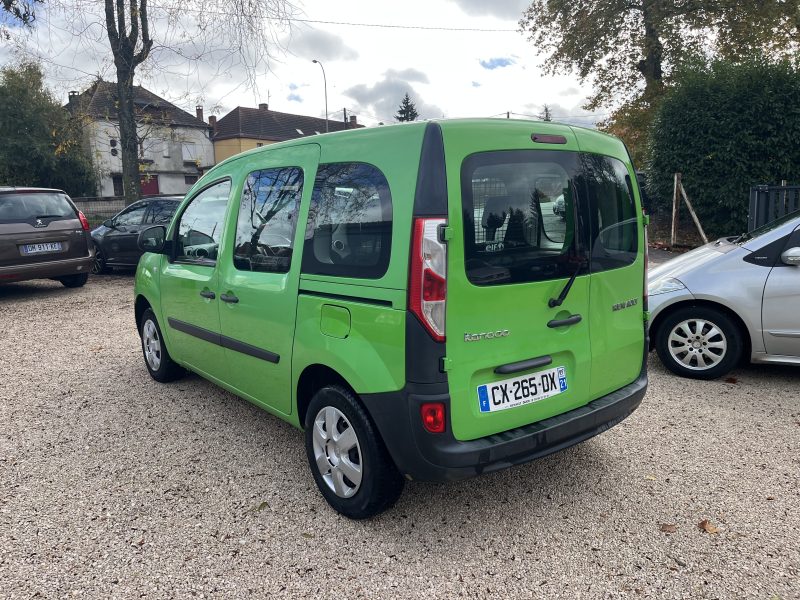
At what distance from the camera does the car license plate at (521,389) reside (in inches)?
101

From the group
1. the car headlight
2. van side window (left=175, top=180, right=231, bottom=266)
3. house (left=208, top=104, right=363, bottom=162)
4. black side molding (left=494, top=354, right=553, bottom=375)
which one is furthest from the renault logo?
house (left=208, top=104, right=363, bottom=162)

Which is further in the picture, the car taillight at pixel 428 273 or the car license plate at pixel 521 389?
the car license plate at pixel 521 389

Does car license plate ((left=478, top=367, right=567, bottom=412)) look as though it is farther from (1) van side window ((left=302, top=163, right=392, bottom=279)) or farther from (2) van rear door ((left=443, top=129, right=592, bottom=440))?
(1) van side window ((left=302, top=163, right=392, bottom=279))

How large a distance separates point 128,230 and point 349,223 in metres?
9.71

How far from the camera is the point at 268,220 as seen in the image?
10.9ft

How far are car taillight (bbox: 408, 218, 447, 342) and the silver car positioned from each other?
3.14 m

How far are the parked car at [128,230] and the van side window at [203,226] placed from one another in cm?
680

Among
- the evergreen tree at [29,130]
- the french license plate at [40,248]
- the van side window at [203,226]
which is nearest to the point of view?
the van side window at [203,226]

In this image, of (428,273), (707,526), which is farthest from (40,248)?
(707,526)

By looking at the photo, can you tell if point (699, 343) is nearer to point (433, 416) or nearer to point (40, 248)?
point (433, 416)

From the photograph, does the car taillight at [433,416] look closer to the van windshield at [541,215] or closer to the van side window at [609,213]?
the van windshield at [541,215]

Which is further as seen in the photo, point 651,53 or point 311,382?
point 651,53

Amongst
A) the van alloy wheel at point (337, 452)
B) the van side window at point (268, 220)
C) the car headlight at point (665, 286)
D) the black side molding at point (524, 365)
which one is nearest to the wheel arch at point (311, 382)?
the van alloy wheel at point (337, 452)

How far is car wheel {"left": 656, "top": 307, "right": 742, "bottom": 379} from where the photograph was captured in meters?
4.65
